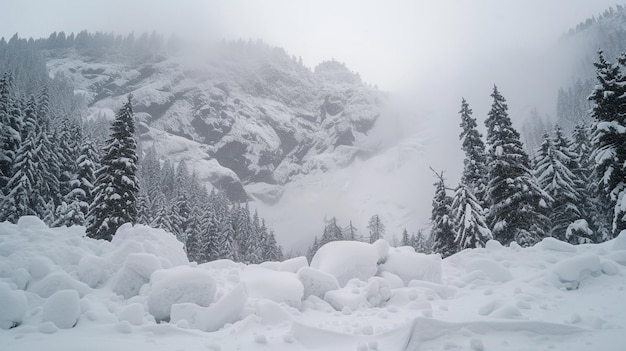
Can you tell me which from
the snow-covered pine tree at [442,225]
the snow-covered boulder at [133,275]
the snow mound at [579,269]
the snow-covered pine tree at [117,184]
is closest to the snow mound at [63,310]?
the snow-covered boulder at [133,275]

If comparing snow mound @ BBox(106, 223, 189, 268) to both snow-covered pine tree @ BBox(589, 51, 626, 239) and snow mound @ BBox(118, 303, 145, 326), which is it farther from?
snow-covered pine tree @ BBox(589, 51, 626, 239)

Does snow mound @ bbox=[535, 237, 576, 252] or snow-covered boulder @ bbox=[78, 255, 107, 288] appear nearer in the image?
snow-covered boulder @ bbox=[78, 255, 107, 288]

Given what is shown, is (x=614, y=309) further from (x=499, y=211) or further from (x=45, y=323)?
(x=499, y=211)

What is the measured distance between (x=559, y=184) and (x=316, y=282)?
26.4 m

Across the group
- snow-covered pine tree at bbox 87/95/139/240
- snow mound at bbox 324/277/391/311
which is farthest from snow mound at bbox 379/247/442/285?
snow-covered pine tree at bbox 87/95/139/240

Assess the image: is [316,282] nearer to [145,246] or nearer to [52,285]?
[145,246]

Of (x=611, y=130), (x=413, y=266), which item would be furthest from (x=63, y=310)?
(x=611, y=130)

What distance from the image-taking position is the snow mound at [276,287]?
8281 millimetres

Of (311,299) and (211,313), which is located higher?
(211,313)

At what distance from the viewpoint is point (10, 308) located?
5492mm

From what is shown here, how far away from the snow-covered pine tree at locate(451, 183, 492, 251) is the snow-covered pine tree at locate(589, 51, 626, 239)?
273 inches

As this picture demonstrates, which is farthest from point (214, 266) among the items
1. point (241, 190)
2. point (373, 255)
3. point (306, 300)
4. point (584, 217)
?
point (241, 190)

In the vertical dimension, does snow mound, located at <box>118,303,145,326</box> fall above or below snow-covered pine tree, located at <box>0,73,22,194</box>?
below

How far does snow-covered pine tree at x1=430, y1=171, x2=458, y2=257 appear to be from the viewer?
29031 millimetres
